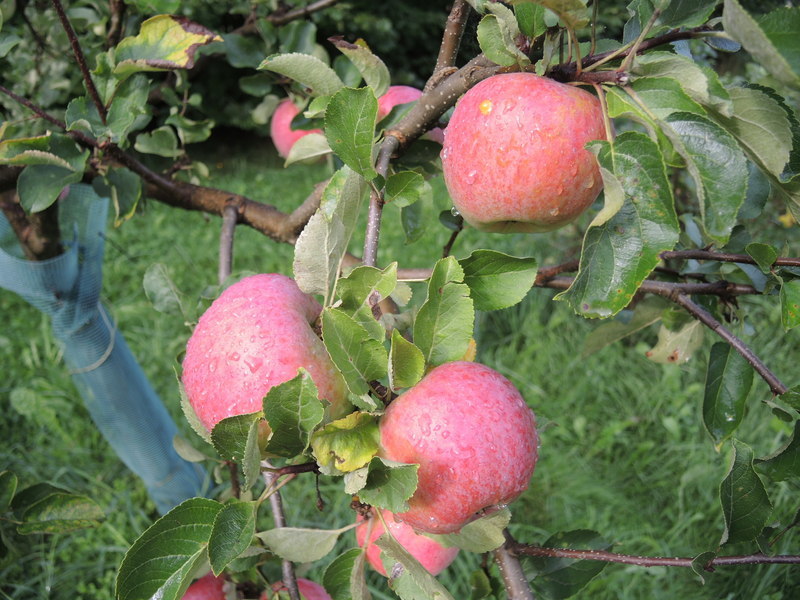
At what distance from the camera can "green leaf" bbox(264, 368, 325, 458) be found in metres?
0.43

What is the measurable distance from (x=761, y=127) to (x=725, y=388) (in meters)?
0.41

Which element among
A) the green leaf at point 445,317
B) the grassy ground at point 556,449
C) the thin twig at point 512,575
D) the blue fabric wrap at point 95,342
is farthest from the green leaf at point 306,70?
the blue fabric wrap at point 95,342

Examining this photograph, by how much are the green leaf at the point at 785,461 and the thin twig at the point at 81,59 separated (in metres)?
0.77

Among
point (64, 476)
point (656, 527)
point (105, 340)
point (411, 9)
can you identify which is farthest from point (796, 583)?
point (411, 9)

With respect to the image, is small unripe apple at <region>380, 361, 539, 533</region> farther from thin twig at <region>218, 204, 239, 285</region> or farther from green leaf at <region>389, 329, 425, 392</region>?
thin twig at <region>218, 204, 239, 285</region>

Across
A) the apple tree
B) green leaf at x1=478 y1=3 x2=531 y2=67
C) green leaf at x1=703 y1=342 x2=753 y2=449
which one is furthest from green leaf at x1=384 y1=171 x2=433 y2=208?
green leaf at x1=703 y1=342 x2=753 y2=449

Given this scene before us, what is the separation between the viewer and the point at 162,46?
0.82 m

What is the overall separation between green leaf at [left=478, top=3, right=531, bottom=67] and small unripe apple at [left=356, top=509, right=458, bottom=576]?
0.39 m

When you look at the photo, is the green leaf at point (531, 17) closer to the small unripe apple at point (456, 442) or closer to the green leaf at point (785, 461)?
the small unripe apple at point (456, 442)

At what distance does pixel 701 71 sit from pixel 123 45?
26.8 inches

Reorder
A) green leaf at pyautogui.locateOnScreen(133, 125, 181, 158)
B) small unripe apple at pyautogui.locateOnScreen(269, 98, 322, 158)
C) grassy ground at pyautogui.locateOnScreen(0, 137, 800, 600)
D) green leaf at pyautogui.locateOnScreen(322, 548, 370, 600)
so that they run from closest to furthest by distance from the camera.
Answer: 1. green leaf at pyautogui.locateOnScreen(322, 548, 370, 600)
2. green leaf at pyautogui.locateOnScreen(133, 125, 181, 158)
3. small unripe apple at pyautogui.locateOnScreen(269, 98, 322, 158)
4. grassy ground at pyautogui.locateOnScreen(0, 137, 800, 600)

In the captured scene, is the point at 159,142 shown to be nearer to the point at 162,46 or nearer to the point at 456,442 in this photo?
the point at 162,46

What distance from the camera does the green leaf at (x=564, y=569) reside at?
693 mm

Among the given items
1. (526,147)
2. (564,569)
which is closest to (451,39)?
(526,147)
